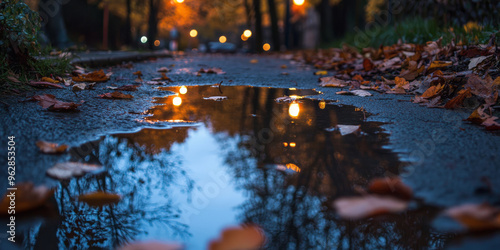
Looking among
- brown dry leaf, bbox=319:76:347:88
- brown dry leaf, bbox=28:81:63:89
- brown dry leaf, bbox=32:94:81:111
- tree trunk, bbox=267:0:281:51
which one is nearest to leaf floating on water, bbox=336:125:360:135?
brown dry leaf, bbox=32:94:81:111

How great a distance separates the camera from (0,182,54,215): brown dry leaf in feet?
4.01

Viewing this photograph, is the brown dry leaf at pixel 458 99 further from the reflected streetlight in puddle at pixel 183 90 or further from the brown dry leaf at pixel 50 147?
the brown dry leaf at pixel 50 147

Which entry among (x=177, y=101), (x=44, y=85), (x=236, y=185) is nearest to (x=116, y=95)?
(x=177, y=101)

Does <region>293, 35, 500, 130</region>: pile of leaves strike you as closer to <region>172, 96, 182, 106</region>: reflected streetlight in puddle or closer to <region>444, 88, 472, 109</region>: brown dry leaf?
<region>444, 88, 472, 109</region>: brown dry leaf

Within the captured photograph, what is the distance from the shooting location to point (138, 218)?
4.01ft

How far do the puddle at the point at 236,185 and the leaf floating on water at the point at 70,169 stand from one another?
1.5 inches

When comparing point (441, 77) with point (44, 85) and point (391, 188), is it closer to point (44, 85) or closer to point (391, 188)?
point (391, 188)

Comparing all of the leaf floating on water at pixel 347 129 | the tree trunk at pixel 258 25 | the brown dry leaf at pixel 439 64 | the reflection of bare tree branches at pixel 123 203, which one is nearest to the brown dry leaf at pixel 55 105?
the reflection of bare tree branches at pixel 123 203

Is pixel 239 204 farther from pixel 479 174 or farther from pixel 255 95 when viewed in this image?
pixel 255 95

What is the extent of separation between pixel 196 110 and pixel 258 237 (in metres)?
1.65

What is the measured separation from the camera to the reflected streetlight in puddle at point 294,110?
255cm

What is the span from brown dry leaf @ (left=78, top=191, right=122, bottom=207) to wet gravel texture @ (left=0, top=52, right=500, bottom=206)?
146 mm

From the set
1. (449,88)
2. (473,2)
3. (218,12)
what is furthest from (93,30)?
(449,88)

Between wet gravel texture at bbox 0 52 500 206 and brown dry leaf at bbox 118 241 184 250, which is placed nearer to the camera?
brown dry leaf at bbox 118 241 184 250
